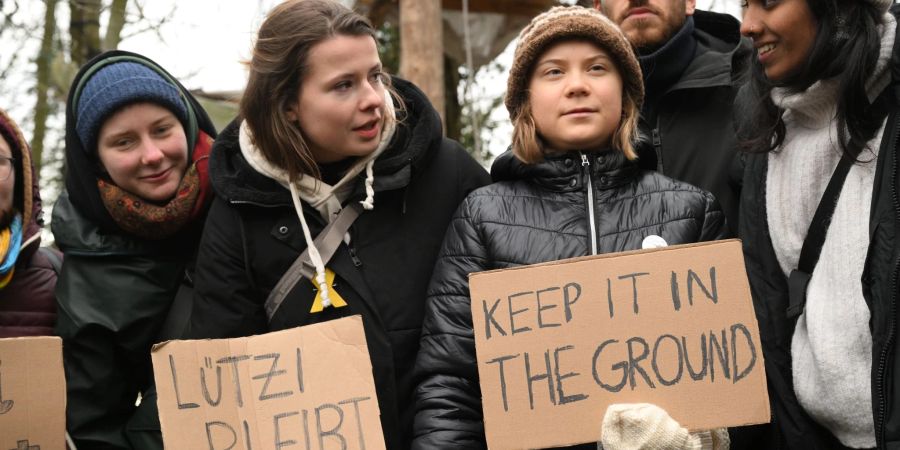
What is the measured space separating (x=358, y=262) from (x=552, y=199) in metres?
0.58

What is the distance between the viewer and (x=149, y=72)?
3145 mm

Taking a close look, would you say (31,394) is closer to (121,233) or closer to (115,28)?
(121,233)

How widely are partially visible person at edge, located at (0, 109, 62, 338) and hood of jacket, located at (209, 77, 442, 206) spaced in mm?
716

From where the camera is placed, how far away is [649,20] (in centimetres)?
327

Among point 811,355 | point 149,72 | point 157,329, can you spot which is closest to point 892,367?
point 811,355

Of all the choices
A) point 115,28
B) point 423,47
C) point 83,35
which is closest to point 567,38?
point 423,47

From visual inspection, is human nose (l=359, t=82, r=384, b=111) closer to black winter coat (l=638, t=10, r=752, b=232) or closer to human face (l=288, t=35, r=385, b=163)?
human face (l=288, t=35, r=385, b=163)

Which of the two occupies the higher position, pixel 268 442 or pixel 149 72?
pixel 149 72

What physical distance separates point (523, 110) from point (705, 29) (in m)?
1.17

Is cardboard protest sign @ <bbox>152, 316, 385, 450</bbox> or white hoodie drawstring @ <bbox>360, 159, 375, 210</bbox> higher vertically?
white hoodie drawstring @ <bbox>360, 159, 375, 210</bbox>

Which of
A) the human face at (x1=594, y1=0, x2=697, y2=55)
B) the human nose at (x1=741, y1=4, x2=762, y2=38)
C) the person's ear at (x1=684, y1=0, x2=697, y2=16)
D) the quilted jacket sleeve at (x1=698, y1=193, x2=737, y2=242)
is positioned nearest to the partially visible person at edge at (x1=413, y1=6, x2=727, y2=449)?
the quilted jacket sleeve at (x1=698, y1=193, x2=737, y2=242)

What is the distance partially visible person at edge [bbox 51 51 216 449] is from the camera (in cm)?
303

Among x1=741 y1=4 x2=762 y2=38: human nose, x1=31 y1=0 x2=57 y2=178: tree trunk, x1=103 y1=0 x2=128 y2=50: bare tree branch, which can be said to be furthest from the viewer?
x1=31 y1=0 x2=57 y2=178: tree trunk

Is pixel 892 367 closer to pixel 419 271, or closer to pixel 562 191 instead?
pixel 562 191
